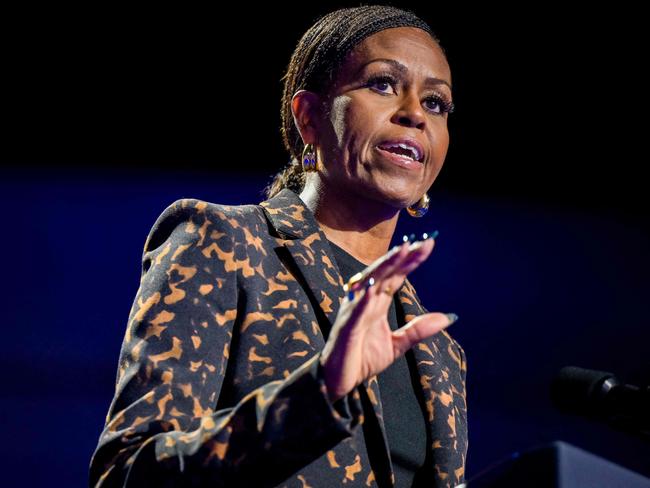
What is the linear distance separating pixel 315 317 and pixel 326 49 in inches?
31.3

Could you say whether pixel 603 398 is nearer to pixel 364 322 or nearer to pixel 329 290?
pixel 364 322

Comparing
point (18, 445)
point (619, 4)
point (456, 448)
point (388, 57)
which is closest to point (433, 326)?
point (456, 448)

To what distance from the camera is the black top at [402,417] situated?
1.64 meters

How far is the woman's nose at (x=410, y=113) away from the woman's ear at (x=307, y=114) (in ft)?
0.73

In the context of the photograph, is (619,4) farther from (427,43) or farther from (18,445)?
(18,445)

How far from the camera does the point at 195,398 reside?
134 centimetres

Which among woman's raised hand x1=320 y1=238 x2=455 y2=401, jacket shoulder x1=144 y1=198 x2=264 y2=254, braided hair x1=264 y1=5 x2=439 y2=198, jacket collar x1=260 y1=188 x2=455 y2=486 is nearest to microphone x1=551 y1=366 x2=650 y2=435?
woman's raised hand x1=320 y1=238 x2=455 y2=401

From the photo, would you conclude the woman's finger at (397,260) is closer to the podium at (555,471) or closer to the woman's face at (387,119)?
the podium at (555,471)

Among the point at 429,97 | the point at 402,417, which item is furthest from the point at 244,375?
the point at 429,97

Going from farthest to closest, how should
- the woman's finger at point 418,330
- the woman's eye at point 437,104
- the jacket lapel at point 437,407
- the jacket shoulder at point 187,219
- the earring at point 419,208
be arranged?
the earring at point 419,208 → the woman's eye at point 437,104 → the jacket lapel at point 437,407 → the jacket shoulder at point 187,219 → the woman's finger at point 418,330

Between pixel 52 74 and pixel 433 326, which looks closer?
pixel 433 326

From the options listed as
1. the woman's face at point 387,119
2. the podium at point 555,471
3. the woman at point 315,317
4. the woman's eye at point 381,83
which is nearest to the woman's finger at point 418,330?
the woman at point 315,317

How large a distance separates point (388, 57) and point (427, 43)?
14cm

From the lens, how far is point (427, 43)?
6.72ft
